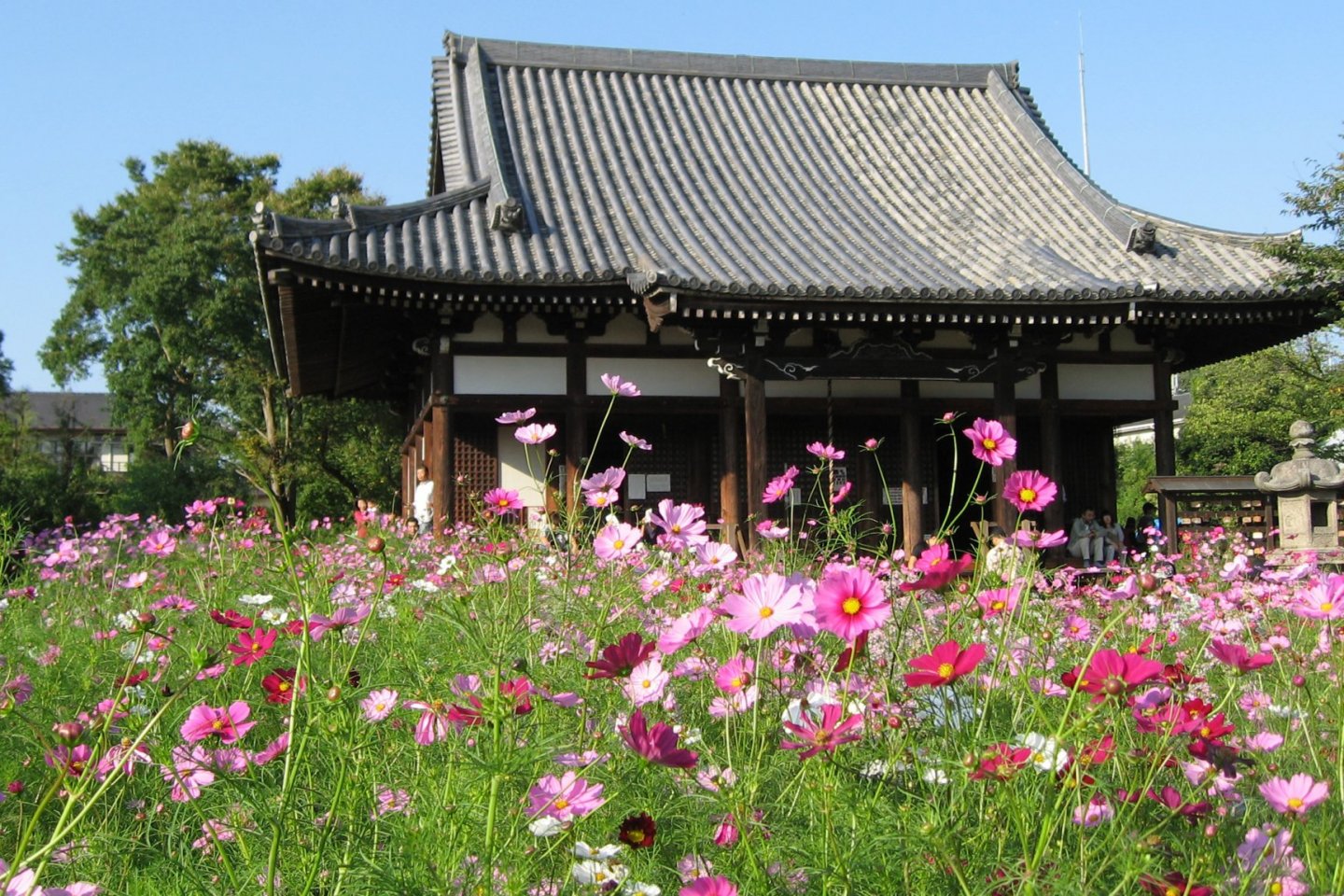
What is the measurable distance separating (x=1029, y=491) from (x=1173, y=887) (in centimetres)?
58

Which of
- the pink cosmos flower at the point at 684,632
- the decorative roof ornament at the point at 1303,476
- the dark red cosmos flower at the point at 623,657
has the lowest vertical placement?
the dark red cosmos flower at the point at 623,657

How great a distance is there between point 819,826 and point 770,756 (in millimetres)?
586

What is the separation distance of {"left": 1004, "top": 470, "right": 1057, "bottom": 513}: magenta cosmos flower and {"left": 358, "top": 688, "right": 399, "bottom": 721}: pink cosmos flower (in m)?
0.94

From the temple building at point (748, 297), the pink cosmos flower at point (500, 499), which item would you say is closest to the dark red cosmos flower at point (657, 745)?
the pink cosmos flower at point (500, 499)

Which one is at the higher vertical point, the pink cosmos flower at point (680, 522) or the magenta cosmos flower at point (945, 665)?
the pink cosmos flower at point (680, 522)

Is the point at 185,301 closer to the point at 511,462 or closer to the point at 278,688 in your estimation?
the point at 511,462

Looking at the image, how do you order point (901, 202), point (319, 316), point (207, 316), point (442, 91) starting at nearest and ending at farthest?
1. point (319, 316)
2. point (901, 202)
3. point (442, 91)
4. point (207, 316)

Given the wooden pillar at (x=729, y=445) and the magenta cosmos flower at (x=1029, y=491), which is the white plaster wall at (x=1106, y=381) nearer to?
the wooden pillar at (x=729, y=445)

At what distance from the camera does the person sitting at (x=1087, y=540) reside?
10141 millimetres

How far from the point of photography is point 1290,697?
86.6 inches

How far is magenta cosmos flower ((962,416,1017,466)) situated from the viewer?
1.88 metres

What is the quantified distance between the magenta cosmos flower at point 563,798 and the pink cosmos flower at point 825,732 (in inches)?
9.3

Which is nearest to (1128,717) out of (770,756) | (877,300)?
(770,756)

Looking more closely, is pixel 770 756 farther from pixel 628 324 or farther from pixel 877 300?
pixel 628 324
